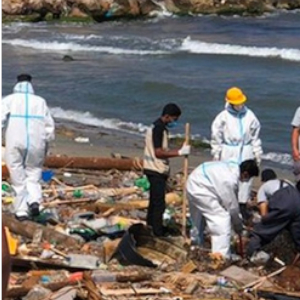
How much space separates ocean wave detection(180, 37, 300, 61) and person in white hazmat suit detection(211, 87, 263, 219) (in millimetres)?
24181

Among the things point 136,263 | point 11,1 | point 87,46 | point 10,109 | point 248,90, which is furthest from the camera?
point 11,1

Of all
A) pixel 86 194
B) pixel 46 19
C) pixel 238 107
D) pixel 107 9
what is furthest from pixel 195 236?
pixel 107 9

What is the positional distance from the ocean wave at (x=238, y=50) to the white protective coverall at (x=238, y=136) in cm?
2418

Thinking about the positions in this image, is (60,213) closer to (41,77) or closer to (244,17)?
(41,77)

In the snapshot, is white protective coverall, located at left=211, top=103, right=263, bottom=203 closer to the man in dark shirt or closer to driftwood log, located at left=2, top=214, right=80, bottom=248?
the man in dark shirt

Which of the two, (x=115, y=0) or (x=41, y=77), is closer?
(x=41, y=77)

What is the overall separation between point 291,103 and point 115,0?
3408 centimetres

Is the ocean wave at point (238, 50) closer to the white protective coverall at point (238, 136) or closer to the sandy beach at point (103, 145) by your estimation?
the sandy beach at point (103, 145)

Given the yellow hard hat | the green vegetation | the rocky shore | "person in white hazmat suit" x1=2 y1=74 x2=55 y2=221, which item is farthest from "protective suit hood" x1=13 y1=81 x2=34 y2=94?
the green vegetation

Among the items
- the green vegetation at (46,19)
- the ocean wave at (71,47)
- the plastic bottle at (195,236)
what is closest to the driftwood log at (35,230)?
the plastic bottle at (195,236)

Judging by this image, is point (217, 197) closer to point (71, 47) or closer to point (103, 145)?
point (103, 145)

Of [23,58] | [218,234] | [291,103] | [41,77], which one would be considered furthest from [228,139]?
[23,58]

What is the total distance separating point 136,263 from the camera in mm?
9305

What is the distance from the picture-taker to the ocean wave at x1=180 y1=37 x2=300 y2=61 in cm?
3544
